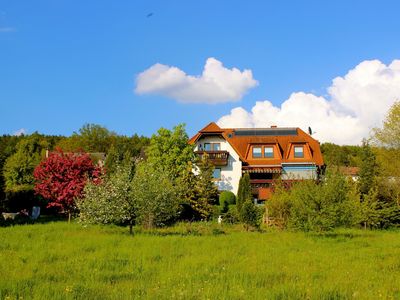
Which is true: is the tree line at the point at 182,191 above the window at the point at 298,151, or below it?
below

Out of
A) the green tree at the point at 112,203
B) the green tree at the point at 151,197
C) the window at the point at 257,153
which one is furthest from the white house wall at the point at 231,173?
the green tree at the point at 112,203

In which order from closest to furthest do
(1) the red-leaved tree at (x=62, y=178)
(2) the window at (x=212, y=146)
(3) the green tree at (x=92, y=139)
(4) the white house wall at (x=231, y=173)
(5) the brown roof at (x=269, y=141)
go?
(1) the red-leaved tree at (x=62, y=178) < (4) the white house wall at (x=231, y=173) < (5) the brown roof at (x=269, y=141) < (2) the window at (x=212, y=146) < (3) the green tree at (x=92, y=139)

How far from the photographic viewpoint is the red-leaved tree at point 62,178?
3628cm

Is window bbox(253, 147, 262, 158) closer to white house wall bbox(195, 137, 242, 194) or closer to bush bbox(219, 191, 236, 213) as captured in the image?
white house wall bbox(195, 137, 242, 194)

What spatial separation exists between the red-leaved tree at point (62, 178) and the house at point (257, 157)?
56.7 ft

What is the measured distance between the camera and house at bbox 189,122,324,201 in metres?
51.8

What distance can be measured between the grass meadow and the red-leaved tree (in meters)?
14.8

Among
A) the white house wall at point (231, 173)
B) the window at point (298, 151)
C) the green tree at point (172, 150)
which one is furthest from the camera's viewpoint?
the window at point (298, 151)

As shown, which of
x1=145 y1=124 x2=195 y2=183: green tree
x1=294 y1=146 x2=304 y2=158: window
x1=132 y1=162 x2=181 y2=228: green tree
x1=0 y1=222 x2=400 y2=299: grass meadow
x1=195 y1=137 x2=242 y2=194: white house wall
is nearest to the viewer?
x1=0 y1=222 x2=400 y2=299: grass meadow

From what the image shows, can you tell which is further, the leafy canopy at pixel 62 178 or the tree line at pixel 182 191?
the leafy canopy at pixel 62 178

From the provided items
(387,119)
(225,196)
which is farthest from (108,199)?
(387,119)

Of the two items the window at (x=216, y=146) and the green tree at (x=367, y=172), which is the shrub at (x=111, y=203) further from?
the window at (x=216, y=146)

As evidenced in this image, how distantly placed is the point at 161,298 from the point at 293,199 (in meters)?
18.5

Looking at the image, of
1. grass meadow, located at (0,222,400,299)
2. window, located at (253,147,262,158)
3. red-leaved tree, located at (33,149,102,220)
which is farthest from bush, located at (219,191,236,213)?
grass meadow, located at (0,222,400,299)
